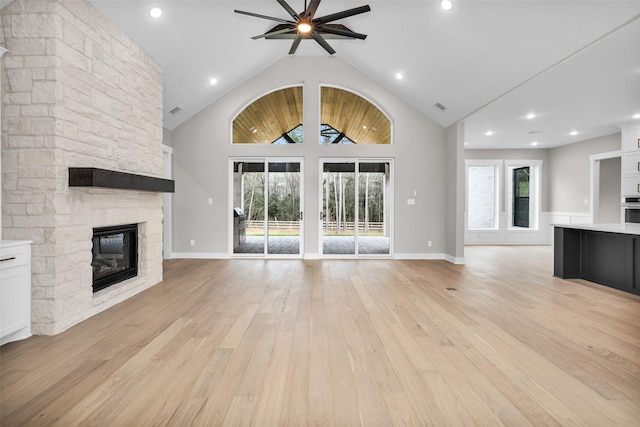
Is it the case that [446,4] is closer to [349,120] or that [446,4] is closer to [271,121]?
[349,120]

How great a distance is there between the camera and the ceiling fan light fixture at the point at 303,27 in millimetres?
3982

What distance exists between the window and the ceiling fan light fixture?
7.67 meters

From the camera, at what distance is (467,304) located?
3959mm

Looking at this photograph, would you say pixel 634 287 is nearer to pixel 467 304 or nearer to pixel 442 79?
pixel 467 304

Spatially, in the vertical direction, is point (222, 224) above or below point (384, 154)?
below

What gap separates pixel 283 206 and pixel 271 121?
1.91 metres

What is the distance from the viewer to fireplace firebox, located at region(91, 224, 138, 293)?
382 cm

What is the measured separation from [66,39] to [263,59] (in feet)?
13.6

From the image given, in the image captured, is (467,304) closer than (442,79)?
Yes

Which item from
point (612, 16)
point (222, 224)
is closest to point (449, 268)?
point (612, 16)

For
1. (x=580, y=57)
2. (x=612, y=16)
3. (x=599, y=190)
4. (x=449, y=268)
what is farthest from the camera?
(x=599, y=190)

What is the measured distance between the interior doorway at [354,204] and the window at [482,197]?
4.10 m

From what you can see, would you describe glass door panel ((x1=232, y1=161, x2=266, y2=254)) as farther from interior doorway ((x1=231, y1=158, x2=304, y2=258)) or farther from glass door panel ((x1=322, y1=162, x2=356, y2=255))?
glass door panel ((x1=322, y1=162, x2=356, y2=255))

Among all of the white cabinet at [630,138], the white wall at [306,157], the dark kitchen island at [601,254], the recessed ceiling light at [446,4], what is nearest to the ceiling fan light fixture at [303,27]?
the recessed ceiling light at [446,4]
